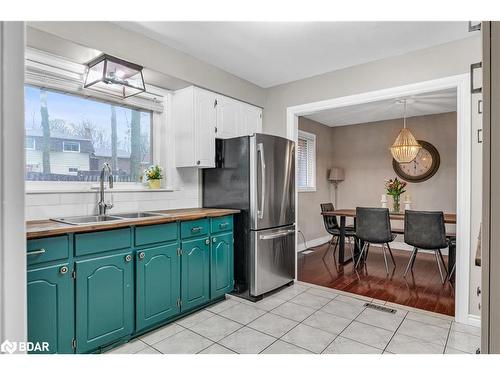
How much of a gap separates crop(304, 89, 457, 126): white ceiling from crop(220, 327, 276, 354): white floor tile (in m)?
2.88

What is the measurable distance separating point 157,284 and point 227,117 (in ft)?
6.54

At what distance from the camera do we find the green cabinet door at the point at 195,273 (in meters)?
2.53

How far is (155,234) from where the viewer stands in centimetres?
229

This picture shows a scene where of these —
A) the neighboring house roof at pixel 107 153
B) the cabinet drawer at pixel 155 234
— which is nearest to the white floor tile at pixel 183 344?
the cabinet drawer at pixel 155 234

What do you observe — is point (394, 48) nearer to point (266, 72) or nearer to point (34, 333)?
point (266, 72)

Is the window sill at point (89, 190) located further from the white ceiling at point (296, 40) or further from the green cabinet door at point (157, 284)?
the white ceiling at point (296, 40)

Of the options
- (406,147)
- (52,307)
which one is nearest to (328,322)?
(52,307)

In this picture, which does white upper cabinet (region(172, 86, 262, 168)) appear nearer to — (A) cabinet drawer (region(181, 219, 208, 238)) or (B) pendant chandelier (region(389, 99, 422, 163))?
(A) cabinet drawer (region(181, 219, 208, 238))

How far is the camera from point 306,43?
269 cm

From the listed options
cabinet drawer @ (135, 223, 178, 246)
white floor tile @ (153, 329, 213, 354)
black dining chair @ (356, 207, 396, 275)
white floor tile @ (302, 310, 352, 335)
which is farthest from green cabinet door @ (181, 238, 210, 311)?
black dining chair @ (356, 207, 396, 275)

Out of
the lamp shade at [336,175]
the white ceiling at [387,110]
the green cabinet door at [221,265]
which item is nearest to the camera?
the green cabinet door at [221,265]

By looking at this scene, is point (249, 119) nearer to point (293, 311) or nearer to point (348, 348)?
point (293, 311)

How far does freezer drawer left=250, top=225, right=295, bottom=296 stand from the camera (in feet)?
9.72

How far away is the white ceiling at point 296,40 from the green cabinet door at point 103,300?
1898mm
